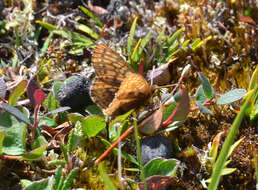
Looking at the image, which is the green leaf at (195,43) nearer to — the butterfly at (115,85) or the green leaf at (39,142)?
the butterfly at (115,85)

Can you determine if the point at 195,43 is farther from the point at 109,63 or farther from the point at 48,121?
the point at 48,121

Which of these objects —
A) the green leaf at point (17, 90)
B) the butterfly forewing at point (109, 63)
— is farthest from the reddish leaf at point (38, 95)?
the butterfly forewing at point (109, 63)

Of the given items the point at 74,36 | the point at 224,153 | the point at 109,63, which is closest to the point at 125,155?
the point at 109,63

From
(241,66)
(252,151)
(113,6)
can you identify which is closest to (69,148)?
(252,151)

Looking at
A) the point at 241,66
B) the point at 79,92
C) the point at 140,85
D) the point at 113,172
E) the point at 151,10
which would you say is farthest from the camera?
the point at 151,10

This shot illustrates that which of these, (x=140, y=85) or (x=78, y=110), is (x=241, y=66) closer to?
(x=140, y=85)

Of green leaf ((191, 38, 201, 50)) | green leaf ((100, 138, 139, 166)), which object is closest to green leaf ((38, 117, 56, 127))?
green leaf ((100, 138, 139, 166))
